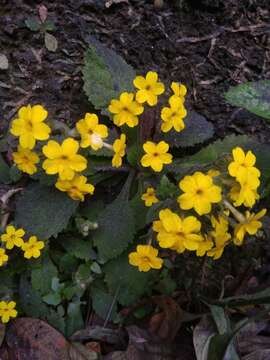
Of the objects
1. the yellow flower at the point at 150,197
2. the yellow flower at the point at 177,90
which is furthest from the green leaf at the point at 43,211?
the yellow flower at the point at 177,90

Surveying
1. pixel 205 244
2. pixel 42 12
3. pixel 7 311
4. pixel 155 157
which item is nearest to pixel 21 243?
pixel 7 311

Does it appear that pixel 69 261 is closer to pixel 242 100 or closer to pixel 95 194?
pixel 95 194

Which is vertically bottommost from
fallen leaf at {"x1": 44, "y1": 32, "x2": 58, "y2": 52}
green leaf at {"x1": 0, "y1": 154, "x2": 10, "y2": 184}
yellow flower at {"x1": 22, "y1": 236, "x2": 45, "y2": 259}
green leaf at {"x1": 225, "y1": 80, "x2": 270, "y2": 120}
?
yellow flower at {"x1": 22, "y1": 236, "x2": 45, "y2": 259}

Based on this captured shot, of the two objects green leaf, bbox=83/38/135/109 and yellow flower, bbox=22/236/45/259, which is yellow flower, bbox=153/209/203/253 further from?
green leaf, bbox=83/38/135/109

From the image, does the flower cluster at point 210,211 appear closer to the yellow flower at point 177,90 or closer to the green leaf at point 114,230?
the green leaf at point 114,230

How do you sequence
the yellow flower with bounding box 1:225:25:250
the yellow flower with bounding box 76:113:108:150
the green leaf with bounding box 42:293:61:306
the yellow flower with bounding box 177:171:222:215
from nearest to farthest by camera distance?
the yellow flower with bounding box 177:171:222:215 < the yellow flower with bounding box 76:113:108:150 < the yellow flower with bounding box 1:225:25:250 < the green leaf with bounding box 42:293:61:306

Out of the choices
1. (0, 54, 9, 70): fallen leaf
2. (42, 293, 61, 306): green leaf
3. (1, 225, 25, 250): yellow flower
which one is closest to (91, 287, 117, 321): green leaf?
(42, 293, 61, 306): green leaf
